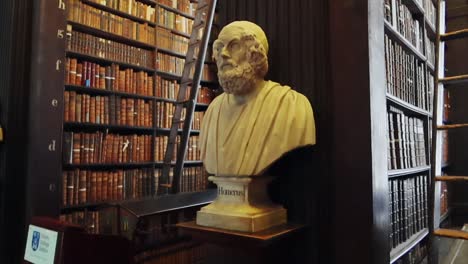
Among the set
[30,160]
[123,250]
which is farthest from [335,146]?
[30,160]

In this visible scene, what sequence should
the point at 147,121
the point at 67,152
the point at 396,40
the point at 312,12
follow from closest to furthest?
1. the point at 312,12
2. the point at 396,40
3. the point at 67,152
4. the point at 147,121

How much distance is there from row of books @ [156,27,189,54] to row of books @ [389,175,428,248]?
7.58 ft

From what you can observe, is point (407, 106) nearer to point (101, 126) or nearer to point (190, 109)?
point (190, 109)

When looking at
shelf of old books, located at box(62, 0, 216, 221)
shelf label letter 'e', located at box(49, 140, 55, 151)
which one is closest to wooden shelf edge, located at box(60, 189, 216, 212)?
shelf of old books, located at box(62, 0, 216, 221)

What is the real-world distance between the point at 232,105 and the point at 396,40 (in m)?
1.15

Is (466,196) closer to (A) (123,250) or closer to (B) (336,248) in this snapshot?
(B) (336,248)

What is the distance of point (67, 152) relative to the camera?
Result: 246 centimetres

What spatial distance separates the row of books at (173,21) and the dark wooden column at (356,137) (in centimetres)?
223

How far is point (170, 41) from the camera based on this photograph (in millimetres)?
3287

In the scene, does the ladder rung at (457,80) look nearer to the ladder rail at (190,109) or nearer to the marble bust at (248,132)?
the marble bust at (248,132)

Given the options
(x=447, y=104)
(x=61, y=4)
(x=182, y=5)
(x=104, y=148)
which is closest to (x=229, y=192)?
(x=104, y=148)

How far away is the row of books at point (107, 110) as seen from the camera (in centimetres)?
253

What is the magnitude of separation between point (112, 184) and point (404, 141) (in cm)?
213

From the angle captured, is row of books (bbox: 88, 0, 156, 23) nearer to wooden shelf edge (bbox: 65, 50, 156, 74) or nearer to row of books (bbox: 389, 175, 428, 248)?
wooden shelf edge (bbox: 65, 50, 156, 74)
